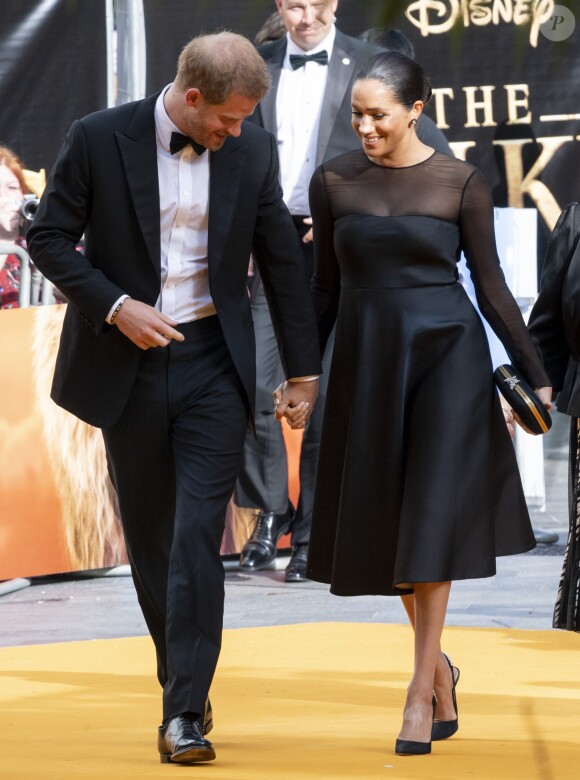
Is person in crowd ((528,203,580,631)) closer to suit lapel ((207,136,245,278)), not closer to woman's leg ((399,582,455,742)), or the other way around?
woman's leg ((399,582,455,742))

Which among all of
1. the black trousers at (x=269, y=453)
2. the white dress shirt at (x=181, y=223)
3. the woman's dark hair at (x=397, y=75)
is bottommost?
the black trousers at (x=269, y=453)

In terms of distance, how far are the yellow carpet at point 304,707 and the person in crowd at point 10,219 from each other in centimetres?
200

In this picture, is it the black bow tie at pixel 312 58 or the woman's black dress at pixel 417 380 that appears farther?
the black bow tie at pixel 312 58

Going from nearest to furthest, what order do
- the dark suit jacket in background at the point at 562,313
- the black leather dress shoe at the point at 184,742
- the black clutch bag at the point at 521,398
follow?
the black leather dress shoe at the point at 184,742
the black clutch bag at the point at 521,398
the dark suit jacket in background at the point at 562,313

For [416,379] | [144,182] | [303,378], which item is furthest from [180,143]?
[416,379]

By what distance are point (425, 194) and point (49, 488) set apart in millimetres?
3327

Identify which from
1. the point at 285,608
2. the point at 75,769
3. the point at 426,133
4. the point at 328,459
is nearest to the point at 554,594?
the point at 285,608

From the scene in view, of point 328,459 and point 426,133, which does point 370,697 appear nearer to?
point 328,459

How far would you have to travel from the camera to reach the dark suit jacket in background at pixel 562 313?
4953mm

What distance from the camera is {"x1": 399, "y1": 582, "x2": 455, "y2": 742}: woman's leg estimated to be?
413 cm

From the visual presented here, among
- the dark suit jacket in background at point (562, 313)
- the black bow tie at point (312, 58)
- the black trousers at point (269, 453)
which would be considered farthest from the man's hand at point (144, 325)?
the black bow tie at point (312, 58)

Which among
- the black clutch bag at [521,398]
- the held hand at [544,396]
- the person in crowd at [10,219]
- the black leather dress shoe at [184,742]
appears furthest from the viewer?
the person in crowd at [10,219]

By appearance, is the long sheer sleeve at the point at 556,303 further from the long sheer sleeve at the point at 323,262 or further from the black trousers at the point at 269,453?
the black trousers at the point at 269,453

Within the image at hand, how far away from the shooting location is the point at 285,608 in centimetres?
654
